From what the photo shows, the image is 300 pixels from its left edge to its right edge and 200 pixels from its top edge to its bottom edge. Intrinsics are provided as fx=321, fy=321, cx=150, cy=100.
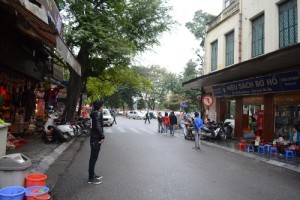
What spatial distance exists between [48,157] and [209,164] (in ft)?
16.6

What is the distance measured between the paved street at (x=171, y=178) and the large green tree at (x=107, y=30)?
20.2 feet

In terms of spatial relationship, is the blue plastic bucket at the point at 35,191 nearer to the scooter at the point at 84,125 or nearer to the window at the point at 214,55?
the scooter at the point at 84,125

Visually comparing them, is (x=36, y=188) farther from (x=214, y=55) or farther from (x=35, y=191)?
(x=214, y=55)

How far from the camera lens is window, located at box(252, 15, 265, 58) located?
17312mm

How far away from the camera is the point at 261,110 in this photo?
1759 cm

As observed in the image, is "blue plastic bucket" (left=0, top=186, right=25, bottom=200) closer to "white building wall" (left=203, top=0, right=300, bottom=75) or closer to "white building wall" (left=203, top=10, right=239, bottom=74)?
"white building wall" (left=203, top=0, right=300, bottom=75)

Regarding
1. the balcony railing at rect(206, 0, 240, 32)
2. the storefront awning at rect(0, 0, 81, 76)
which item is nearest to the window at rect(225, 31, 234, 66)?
the balcony railing at rect(206, 0, 240, 32)

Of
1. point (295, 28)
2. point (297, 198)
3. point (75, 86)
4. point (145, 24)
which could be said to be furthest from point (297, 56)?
point (75, 86)

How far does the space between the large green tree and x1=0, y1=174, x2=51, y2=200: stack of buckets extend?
10.5 metres

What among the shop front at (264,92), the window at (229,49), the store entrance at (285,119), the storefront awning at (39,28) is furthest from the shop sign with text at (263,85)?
the storefront awning at (39,28)

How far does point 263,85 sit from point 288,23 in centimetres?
315

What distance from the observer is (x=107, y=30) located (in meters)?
15.7

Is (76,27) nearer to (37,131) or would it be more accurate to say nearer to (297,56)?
(37,131)

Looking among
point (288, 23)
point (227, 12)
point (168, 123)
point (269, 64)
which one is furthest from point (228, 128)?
point (227, 12)
